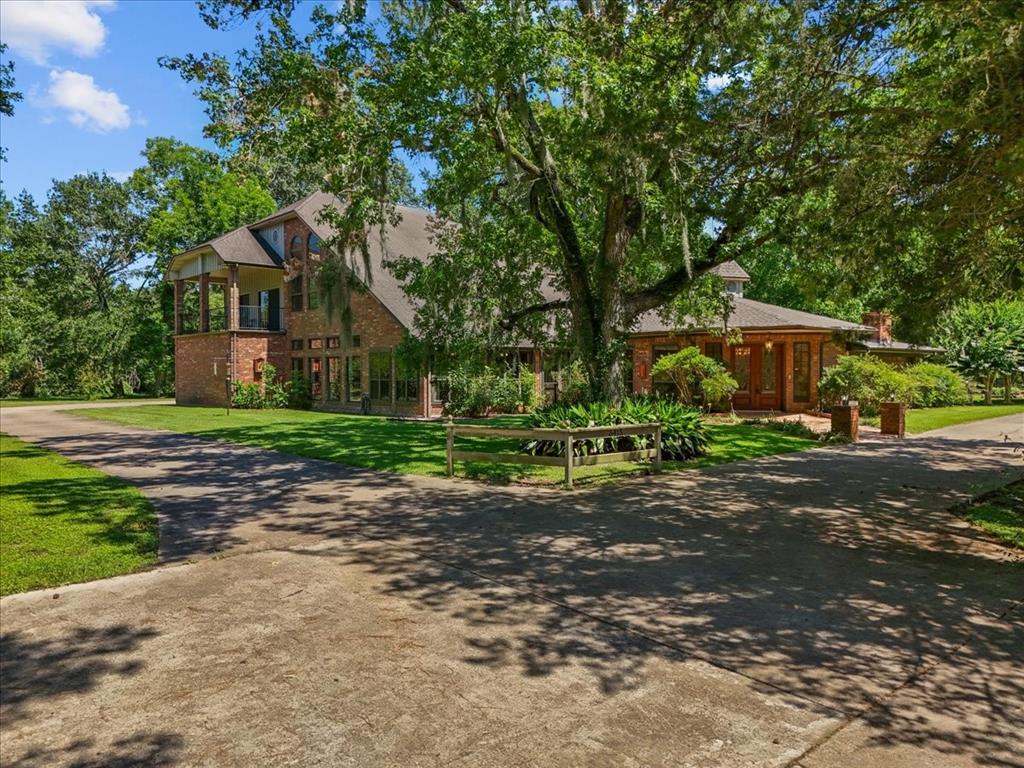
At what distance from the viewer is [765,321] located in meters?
23.1

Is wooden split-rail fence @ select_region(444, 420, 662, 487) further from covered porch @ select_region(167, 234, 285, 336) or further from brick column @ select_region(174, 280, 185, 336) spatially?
brick column @ select_region(174, 280, 185, 336)

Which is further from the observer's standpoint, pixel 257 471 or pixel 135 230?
pixel 135 230

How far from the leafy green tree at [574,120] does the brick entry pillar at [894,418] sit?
20.8 ft

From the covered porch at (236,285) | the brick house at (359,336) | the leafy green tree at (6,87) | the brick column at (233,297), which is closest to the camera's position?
the leafy green tree at (6,87)

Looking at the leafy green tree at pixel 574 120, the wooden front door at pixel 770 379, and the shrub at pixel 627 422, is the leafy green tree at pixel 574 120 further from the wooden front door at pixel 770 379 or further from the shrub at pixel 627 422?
the wooden front door at pixel 770 379

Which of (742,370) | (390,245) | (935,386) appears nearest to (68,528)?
(390,245)

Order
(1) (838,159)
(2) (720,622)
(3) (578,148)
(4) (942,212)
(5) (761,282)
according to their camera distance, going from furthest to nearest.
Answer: (5) (761,282), (3) (578,148), (1) (838,159), (4) (942,212), (2) (720,622)

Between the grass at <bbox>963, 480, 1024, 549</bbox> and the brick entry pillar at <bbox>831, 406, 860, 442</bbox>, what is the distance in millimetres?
6439

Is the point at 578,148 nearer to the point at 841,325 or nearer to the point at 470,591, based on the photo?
the point at 470,591

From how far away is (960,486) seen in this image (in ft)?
33.1

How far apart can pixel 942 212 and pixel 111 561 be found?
389 inches

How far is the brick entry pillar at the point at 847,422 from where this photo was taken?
16.5 meters

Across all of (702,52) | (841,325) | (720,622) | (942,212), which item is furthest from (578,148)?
(841,325)

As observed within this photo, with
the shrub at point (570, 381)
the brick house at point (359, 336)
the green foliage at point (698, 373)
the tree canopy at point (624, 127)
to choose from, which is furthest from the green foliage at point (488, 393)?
the tree canopy at point (624, 127)
